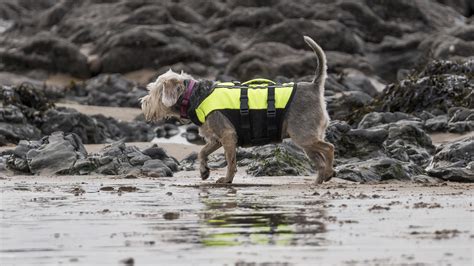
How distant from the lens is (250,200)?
8.51 meters

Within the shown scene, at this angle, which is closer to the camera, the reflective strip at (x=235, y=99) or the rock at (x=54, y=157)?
the reflective strip at (x=235, y=99)

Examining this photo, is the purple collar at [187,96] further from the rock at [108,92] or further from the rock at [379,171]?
the rock at [108,92]

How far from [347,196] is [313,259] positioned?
378 centimetres

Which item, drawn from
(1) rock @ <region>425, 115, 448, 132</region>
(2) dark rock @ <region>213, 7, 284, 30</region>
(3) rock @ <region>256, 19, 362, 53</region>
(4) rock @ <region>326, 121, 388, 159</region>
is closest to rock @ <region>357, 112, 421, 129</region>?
(1) rock @ <region>425, 115, 448, 132</region>

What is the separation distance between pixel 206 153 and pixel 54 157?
2.13 meters

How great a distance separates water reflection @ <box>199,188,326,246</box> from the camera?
5.70 metres

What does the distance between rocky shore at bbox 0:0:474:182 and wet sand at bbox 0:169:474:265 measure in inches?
74.8

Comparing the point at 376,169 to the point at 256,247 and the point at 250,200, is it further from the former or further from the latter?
the point at 256,247

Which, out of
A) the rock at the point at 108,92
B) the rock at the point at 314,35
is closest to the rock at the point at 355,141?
the rock at the point at 108,92

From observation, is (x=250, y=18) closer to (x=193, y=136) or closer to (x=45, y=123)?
(x=193, y=136)

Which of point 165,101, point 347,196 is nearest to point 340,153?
point 165,101

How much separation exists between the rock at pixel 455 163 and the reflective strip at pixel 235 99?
1726mm

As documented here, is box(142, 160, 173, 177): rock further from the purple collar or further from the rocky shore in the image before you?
the purple collar

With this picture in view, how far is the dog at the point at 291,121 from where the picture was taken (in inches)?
413
